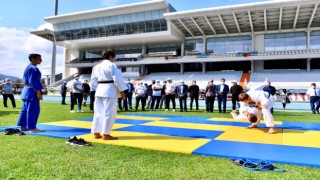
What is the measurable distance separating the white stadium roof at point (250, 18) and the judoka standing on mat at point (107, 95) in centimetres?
2923

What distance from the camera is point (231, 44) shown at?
3862 centimetres

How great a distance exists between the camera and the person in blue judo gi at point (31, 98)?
5910 millimetres

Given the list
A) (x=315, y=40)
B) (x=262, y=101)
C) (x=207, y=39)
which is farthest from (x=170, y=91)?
(x=315, y=40)

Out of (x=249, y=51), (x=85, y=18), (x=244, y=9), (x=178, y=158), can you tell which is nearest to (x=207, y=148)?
(x=178, y=158)

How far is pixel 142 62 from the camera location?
137 ft

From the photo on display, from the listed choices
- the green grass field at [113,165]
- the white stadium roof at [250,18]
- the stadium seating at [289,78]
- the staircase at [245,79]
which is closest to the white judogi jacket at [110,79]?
the green grass field at [113,165]

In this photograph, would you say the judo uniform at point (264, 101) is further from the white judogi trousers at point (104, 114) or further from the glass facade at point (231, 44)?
the glass facade at point (231, 44)

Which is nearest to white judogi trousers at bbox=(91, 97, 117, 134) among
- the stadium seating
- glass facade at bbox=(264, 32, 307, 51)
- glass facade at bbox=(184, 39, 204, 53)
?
the stadium seating

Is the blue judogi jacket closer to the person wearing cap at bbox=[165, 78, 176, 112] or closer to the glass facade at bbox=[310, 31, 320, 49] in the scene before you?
the person wearing cap at bbox=[165, 78, 176, 112]

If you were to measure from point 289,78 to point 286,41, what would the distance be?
6.25 m

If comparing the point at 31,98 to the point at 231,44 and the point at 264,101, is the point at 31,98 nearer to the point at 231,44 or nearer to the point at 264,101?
the point at 264,101

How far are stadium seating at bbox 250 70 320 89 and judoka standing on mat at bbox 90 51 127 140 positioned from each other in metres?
30.2

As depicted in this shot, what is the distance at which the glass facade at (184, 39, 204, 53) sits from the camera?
40656 mm

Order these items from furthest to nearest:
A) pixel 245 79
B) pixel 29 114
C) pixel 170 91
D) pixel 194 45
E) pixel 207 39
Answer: pixel 194 45 → pixel 207 39 → pixel 245 79 → pixel 170 91 → pixel 29 114
